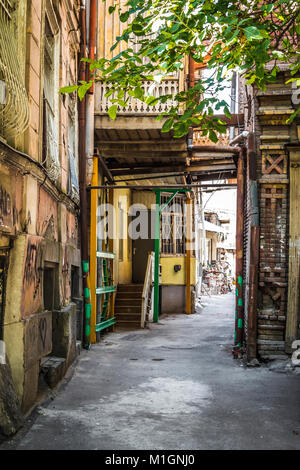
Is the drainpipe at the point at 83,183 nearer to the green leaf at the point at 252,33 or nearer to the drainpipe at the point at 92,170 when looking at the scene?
the drainpipe at the point at 92,170

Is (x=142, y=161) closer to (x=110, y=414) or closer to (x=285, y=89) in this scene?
(x=285, y=89)

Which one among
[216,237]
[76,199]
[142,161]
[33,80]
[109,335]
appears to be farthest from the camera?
[216,237]

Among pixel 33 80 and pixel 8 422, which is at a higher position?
pixel 33 80

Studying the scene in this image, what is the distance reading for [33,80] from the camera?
6066mm

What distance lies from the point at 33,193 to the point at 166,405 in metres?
3.19

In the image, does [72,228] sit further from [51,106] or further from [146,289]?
[146,289]

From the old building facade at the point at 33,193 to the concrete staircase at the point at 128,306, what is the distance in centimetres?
537

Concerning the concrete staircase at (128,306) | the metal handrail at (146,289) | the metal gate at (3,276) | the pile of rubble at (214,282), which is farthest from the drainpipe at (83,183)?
the pile of rubble at (214,282)

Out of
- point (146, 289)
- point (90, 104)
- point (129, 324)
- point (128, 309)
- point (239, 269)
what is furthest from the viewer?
point (128, 309)

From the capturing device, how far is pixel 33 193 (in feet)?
19.9

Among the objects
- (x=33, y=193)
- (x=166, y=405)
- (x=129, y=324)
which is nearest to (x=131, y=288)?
(x=129, y=324)

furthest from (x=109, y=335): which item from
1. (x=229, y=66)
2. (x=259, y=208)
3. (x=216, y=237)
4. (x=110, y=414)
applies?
(x=216, y=237)

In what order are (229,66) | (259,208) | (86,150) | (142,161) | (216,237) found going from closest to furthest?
(229,66), (259,208), (86,150), (142,161), (216,237)
